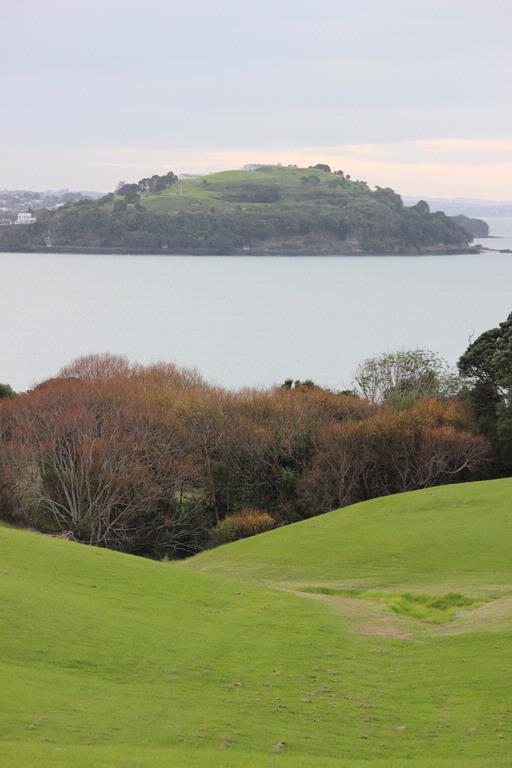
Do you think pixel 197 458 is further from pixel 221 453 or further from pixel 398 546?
pixel 398 546

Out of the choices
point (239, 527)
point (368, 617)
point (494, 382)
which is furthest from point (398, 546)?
point (494, 382)

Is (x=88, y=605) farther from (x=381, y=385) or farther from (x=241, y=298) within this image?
(x=241, y=298)

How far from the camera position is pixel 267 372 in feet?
337

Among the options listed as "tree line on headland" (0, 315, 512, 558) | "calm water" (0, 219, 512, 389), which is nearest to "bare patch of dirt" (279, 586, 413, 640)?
"tree line on headland" (0, 315, 512, 558)

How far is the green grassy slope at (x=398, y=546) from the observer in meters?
27.2

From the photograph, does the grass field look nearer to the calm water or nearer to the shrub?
the shrub

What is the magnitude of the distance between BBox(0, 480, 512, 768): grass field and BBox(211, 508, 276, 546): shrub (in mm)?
10783

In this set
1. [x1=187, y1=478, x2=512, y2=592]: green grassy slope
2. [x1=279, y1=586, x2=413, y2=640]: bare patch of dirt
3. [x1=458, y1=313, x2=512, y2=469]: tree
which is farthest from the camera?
[x1=458, y1=313, x2=512, y2=469]: tree

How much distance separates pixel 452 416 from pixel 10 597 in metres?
30.4

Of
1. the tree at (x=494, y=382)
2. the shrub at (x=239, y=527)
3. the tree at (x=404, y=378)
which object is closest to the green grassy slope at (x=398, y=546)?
the shrub at (x=239, y=527)

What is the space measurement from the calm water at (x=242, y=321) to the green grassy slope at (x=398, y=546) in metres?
54.0

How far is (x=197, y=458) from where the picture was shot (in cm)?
4412

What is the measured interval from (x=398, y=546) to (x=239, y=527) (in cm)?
1082

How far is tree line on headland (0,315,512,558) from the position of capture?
39.3 m
